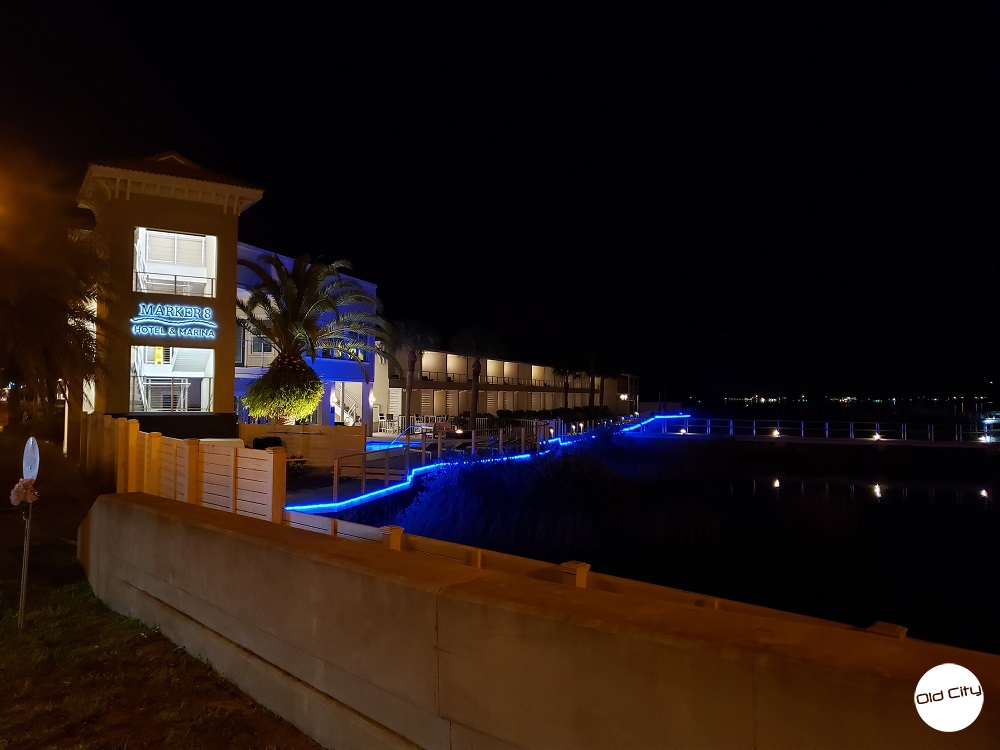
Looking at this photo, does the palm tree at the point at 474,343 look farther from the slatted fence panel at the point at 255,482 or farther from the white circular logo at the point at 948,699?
the white circular logo at the point at 948,699

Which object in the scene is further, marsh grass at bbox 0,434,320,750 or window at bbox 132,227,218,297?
window at bbox 132,227,218,297

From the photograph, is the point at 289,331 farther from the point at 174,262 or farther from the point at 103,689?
the point at 103,689

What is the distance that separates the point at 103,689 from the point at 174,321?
55.1 ft

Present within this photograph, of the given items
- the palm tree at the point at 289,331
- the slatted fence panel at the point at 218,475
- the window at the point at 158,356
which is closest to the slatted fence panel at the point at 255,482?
the slatted fence panel at the point at 218,475

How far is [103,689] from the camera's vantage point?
17.2 feet

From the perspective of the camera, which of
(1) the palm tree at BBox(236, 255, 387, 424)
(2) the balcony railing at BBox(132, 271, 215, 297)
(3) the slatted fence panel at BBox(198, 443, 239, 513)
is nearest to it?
(3) the slatted fence panel at BBox(198, 443, 239, 513)

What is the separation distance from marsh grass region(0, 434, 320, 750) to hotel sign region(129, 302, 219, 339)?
517 inches

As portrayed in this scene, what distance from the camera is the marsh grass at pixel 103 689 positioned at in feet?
14.7

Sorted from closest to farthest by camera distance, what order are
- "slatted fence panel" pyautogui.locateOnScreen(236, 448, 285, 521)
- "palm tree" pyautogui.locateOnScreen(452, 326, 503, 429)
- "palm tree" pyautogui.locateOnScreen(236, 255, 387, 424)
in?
1. "slatted fence panel" pyautogui.locateOnScreen(236, 448, 285, 521)
2. "palm tree" pyautogui.locateOnScreen(236, 255, 387, 424)
3. "palm tree" pyautogui.locateOnScreen(452, 326, 503, 429)

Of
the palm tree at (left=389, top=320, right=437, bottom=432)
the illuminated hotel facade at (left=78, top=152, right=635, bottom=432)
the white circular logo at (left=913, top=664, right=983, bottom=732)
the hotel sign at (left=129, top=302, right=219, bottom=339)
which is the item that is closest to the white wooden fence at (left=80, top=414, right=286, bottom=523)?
the illuminated hotel facade at (left=78, top=152, right=635, bottom=432)

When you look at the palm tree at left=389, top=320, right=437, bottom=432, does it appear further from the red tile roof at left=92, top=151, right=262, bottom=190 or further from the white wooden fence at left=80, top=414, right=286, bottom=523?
the white wooden fence at left=80, top=414, right=286, bottom=523

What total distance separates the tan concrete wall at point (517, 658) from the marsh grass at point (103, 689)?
7.2 inches

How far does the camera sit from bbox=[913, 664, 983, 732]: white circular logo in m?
2.14

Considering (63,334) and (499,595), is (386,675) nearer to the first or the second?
(499,595)
